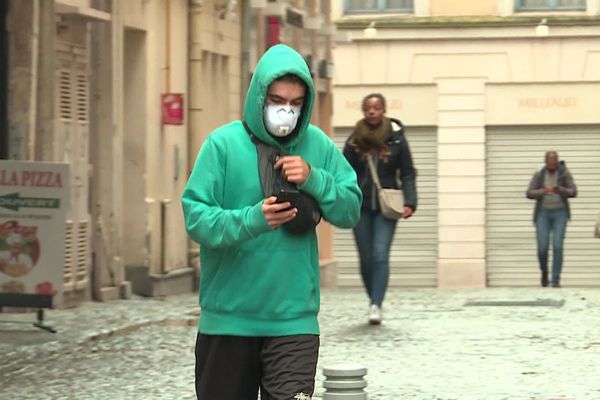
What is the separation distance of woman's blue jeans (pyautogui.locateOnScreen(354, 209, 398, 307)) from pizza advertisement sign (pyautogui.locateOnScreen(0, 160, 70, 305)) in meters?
2.25

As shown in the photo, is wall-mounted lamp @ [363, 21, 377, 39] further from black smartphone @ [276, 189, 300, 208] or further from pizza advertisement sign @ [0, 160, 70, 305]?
black smartphone @ [276, 189, 300, 208]

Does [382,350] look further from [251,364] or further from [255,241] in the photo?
[255,241]

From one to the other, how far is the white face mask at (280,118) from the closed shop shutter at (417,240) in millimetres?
27624

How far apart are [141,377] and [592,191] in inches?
947

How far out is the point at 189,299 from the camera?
19594 millimetres

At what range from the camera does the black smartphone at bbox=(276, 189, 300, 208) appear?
247 inches

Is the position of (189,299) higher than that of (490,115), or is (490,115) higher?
(490,115)

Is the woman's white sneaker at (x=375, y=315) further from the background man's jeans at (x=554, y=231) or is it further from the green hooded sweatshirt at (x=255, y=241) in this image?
the background man's jeans at (x=554, y=231)

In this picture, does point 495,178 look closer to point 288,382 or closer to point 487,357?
point 487,357

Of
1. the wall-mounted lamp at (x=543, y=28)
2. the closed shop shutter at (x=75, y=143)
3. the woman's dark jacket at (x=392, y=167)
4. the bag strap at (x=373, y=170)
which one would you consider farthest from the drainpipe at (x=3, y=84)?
the wall-mounted lamp at (x=543, y=28)

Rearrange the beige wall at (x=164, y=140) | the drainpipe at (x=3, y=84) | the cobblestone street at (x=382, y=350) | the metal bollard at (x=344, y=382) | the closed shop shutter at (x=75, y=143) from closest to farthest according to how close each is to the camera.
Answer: the metal bollard at (x=344, y=382)
the cobblestone street at (x=382, y=350)
the drainpipe at (x=3, y=84)
the closed shop shutter at (x=75, y=143)
the beige wall at (x=164, y=140)

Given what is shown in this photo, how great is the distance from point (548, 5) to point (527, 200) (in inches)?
138

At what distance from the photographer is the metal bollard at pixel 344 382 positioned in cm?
661

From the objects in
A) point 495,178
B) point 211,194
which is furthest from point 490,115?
point 211,194
